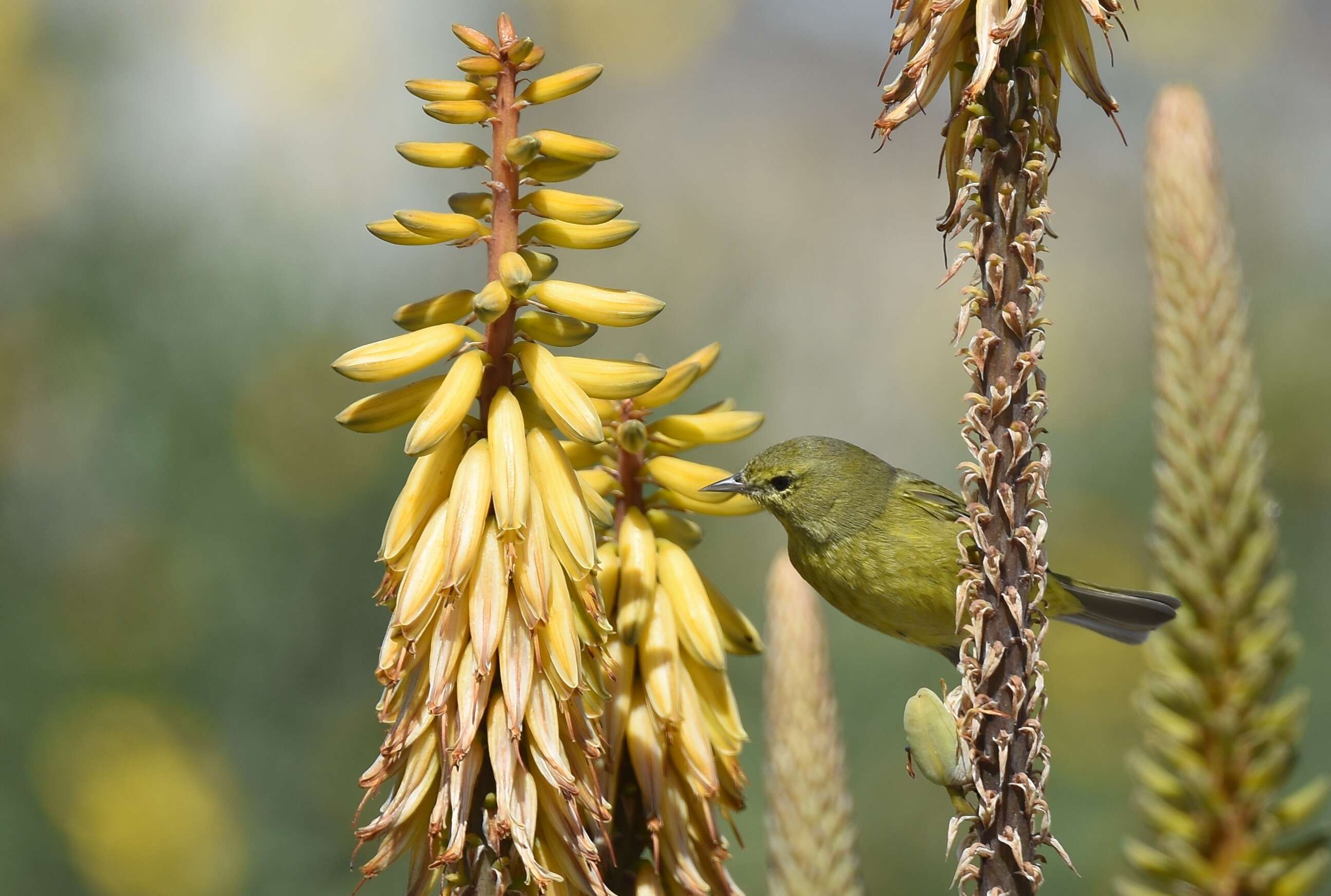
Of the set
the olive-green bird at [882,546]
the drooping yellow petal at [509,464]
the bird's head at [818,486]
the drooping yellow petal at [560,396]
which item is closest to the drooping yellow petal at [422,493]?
the drooping yellow petal at [509,464]

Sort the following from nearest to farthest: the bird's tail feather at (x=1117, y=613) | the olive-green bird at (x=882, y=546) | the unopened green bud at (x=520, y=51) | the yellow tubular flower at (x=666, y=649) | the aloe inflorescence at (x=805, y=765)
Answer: the unopened green bud at (x=520, y=51)
the yellow tubular flower at (x=666, y=649)
the aloe inflorescence at (x=805, y=765)
the bird's tail feather at (x=1117, y=613)
the olive-green bird at (x=882, y=546)

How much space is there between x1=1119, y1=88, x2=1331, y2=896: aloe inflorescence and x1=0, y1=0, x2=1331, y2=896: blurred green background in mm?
4577

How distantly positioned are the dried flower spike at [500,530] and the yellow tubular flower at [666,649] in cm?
14

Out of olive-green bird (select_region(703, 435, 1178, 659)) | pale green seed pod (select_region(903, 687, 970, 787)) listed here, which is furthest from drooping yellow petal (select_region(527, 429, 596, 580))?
olive-green bird (select_region(703, 435, 1178, 659))

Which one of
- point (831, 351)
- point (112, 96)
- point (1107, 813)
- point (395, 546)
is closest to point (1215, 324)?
point (395, 546)

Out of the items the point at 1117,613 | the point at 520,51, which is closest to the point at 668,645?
the point at 520,51

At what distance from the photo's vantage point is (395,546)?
254cm

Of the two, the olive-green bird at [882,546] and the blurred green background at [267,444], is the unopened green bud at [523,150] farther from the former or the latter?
the blurred green background at [267,444]

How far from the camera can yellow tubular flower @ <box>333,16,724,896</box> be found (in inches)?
95.0

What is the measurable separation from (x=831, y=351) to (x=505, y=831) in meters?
13.0

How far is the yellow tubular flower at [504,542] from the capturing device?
2.41 metres

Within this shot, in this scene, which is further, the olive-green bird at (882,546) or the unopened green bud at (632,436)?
the olive-green bird at (882,546)

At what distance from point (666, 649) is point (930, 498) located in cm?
209

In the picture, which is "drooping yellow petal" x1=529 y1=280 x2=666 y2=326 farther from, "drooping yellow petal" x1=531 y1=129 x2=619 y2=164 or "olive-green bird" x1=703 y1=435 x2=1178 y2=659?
"olive-green bird" x1=703 y1=435 x2=1178 y2=659
